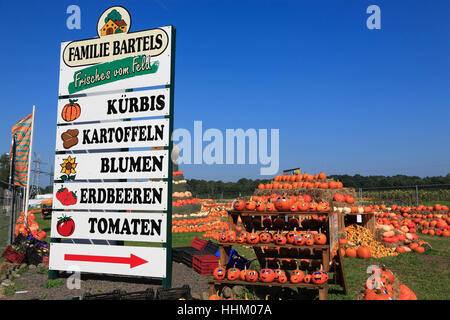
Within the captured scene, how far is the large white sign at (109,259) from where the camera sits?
21.7 ft

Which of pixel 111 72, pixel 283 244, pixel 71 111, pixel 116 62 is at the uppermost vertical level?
pixel 116 62

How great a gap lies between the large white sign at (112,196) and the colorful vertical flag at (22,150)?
17.5 ft

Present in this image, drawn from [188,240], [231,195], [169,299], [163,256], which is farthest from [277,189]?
[231,195]

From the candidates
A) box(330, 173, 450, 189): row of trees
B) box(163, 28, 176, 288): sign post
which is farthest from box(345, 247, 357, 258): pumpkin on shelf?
box(330, 173, 450, 189): row of trees

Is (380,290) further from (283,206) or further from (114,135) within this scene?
(114,135)

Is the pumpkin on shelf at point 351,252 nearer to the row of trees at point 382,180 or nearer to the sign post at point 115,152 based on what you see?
the sign post at point 115,152

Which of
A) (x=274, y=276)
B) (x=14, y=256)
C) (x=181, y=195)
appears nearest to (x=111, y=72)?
(x=14, y=256)

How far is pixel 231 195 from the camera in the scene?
42.9 m

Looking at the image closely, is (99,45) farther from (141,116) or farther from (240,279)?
(240,279)

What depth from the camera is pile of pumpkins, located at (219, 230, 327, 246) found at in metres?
Result: 5.52

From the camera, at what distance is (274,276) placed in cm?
545

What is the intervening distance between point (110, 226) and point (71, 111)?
3.01 meters
